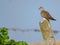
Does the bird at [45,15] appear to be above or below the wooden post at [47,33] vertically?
above

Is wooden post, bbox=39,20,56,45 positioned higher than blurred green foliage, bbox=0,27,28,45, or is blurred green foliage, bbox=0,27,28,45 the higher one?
wooden post, bbox=39,20,56,45

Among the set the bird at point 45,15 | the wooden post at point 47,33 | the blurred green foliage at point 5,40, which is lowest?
the blurred green foliage at point 5,40

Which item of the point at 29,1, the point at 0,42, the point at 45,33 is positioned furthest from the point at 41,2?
the point at 0,42

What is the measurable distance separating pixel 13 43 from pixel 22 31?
97 centimetres

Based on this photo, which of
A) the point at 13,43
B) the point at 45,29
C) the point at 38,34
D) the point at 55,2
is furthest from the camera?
the point at 55,2

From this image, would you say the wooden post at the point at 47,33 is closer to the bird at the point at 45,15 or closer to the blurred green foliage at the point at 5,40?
the bird at the point at 45,15

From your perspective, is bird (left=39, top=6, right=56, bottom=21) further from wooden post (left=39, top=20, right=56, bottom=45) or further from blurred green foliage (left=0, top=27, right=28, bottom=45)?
blurred green foliage (left=0, top=27, right=28, bottom=45)

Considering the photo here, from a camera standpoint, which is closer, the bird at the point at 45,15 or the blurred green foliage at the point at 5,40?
the blurred green foliage at the point at 5,40

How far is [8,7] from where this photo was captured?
1716mm

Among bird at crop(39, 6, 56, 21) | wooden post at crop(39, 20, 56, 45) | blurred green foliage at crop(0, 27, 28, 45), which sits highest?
bird at crop(39, 6, 56, 21)

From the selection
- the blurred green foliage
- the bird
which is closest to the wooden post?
the bird

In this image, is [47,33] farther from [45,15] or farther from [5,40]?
[5,40]

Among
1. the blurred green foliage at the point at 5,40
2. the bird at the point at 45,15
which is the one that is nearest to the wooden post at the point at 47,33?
the bird at the point at 45,15

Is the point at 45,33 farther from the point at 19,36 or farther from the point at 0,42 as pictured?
the point at 0,42
